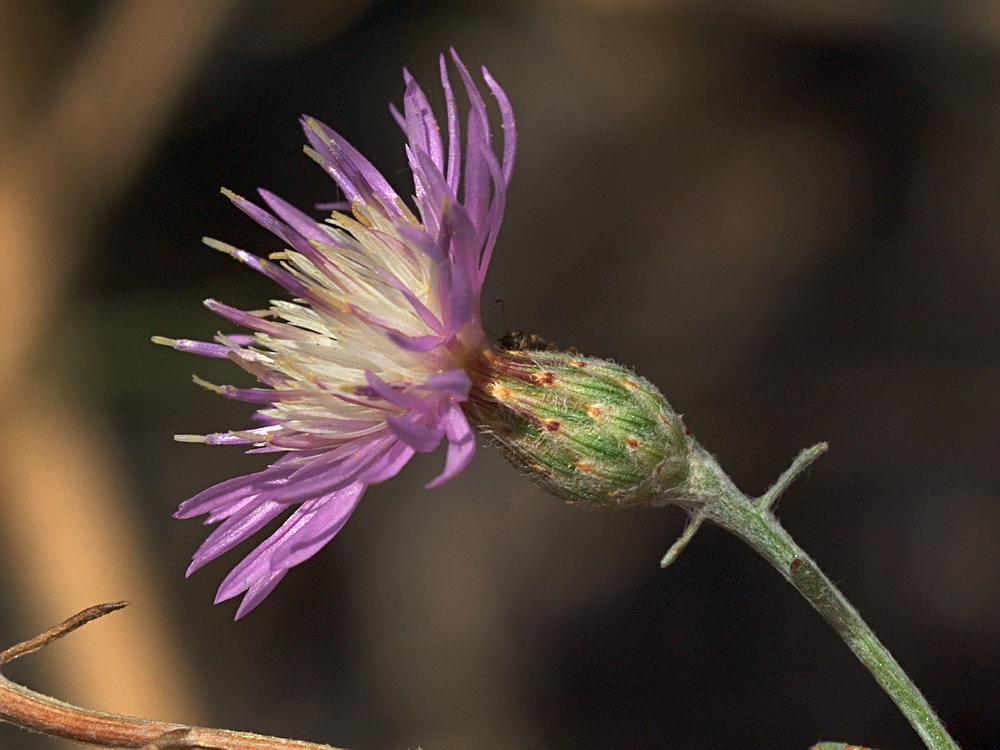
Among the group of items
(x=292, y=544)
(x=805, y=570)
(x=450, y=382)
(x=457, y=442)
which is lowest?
(x=805, y=570)

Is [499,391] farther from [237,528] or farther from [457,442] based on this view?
[237,528]

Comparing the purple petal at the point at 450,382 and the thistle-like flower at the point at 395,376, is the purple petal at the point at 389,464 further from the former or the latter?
the purple petal at the point at 450,382

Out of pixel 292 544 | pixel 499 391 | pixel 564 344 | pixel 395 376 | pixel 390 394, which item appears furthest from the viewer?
pixel 564 344

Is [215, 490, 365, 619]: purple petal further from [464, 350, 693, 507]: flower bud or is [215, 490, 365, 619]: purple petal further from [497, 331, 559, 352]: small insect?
[497, 331, 559, 352]: small insect

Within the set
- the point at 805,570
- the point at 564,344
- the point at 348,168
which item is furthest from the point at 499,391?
the point at 564,344

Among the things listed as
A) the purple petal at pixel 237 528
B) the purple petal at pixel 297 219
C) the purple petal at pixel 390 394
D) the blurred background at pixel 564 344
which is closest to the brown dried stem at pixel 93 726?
the purple petal at pixel 237 528

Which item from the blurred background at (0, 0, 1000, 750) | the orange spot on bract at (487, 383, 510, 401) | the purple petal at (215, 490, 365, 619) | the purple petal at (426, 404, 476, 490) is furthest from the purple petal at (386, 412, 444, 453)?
the blurred background at (0, 0, 1000, 750)

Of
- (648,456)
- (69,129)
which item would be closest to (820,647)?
(648,456)
